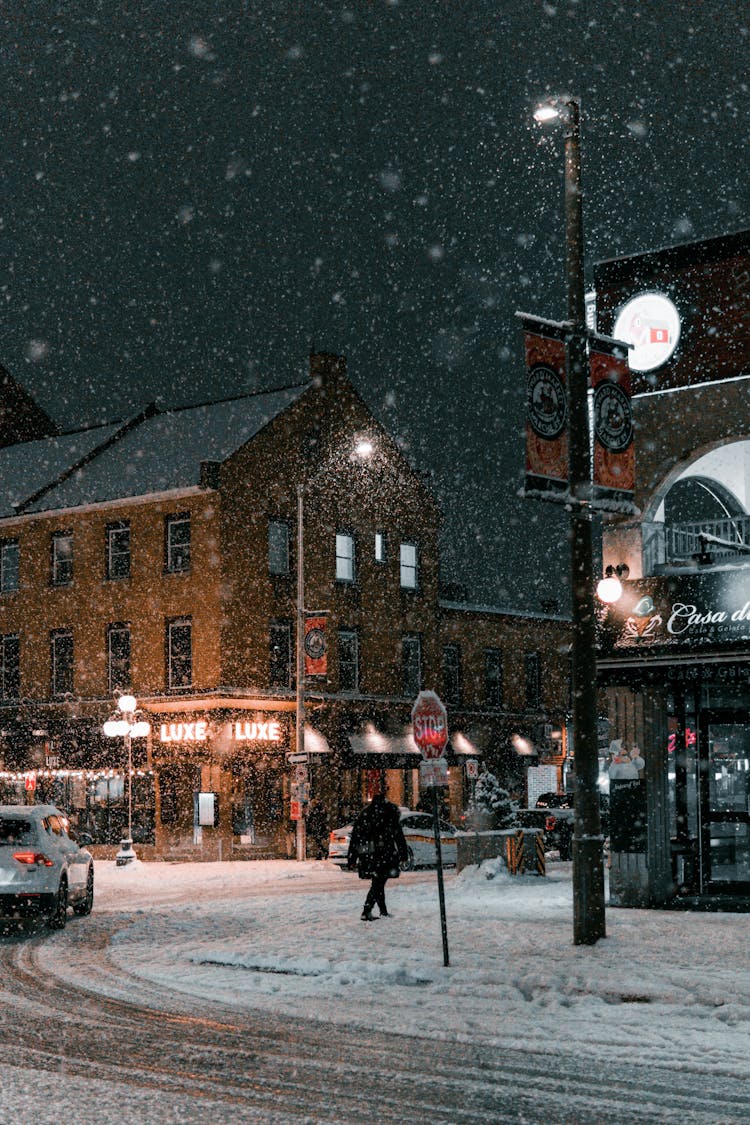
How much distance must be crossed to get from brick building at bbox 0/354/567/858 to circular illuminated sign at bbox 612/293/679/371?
21753 millimetres

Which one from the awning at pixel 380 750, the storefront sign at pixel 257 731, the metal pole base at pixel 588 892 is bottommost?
the metal pole base at pixel 588 892

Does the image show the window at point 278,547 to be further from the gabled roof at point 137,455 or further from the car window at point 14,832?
the car window at point 14,832

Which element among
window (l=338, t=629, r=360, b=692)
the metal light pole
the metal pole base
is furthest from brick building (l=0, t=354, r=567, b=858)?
the metal pole base

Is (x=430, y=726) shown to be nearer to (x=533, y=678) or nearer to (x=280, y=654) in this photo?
(x=280, y=654)

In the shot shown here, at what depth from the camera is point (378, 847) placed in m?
19.9

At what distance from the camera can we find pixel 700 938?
16297 millimetres

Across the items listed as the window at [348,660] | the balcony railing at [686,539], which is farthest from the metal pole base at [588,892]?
the window at [348,660]

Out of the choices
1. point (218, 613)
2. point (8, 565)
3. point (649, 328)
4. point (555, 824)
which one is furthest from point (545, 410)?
point (8, 565)

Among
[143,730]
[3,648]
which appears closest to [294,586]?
[143,730]

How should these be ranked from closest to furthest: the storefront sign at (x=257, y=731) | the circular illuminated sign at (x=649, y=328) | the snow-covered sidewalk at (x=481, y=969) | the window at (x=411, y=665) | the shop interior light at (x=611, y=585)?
the snow-covered sidewalk at (x=481, y=969), the shop interior light at (x=611, y=585), the circular illuminated sign at (x=649, y=328), the storefront sign at (x=257, y=731), the window at (x=411, y=665)

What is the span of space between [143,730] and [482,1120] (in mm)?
35762

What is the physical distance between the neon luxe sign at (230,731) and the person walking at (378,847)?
2574 cm

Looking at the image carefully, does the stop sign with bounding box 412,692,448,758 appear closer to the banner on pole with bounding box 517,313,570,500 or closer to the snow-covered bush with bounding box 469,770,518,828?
the banner on pole with bounding box 517,313,570,500

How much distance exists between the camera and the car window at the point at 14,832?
18562 millimetres
